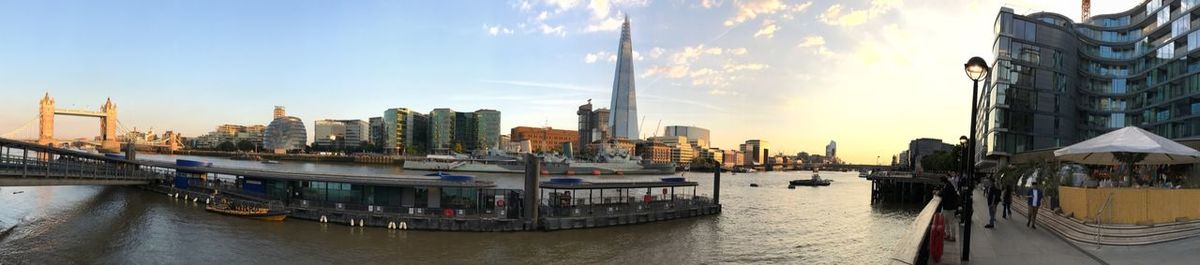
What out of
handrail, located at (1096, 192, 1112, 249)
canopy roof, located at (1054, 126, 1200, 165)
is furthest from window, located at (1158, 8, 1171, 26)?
handrail, located at (1096, 192, 1112, 249)

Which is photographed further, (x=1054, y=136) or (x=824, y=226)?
(x=1054, y=136)

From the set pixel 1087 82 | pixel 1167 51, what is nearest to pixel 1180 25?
pixel 1167 51

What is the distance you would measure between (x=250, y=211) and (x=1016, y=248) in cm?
4004

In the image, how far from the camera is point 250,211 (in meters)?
38.2

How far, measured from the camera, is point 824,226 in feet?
145

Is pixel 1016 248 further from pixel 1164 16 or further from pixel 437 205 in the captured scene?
pixel 1164 16

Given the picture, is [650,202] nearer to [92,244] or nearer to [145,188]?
[92,244]

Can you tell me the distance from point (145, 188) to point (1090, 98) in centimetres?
10542

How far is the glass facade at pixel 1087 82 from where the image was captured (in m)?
56.9

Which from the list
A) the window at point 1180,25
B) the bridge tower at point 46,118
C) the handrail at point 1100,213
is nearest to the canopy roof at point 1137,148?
the handrail at point 1100,213

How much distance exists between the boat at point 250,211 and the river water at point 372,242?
53 cm

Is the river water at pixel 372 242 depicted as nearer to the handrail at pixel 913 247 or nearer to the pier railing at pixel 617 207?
the pier railing at pixel 617 207

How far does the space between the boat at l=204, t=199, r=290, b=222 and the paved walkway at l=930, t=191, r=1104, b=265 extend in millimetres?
36615

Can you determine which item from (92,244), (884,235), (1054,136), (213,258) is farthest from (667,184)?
(1054,136)
